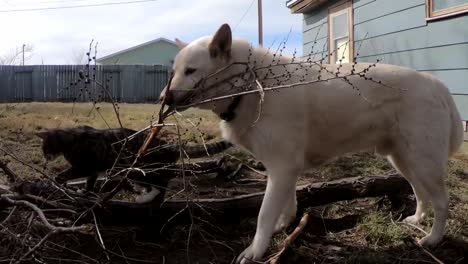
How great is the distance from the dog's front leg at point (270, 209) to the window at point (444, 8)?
4574mm

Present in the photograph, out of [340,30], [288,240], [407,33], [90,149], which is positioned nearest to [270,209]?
[288,240]

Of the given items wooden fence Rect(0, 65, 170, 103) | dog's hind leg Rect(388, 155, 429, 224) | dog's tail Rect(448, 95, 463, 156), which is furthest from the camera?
wooden fence Rect(0, 65, 170, 103)

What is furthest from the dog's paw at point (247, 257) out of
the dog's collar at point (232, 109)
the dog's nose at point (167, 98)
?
the dog's nose at point (167, 98)

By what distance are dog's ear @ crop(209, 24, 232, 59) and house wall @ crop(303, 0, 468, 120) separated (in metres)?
2.36

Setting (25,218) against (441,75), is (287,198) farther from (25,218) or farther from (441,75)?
(441,75)

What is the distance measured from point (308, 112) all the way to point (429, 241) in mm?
1356

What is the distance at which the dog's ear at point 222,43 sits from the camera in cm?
377

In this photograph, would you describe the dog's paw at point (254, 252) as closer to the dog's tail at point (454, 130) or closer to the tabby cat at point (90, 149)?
the tabby cat at point (90, 149)

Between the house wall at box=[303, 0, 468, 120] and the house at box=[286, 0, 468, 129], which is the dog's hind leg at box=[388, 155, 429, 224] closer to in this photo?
the house at box=[286, 0, 468, 129]

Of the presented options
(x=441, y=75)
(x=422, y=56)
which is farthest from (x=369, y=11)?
(x=441, y=75)

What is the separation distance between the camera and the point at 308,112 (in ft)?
12.6

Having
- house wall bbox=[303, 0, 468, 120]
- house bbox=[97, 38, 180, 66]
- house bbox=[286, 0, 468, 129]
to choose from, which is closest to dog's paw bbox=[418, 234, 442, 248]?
house bbox=[286, 0, 468, 129]

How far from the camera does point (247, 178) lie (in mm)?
5734

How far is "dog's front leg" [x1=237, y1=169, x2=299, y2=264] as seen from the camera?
11.7ft
